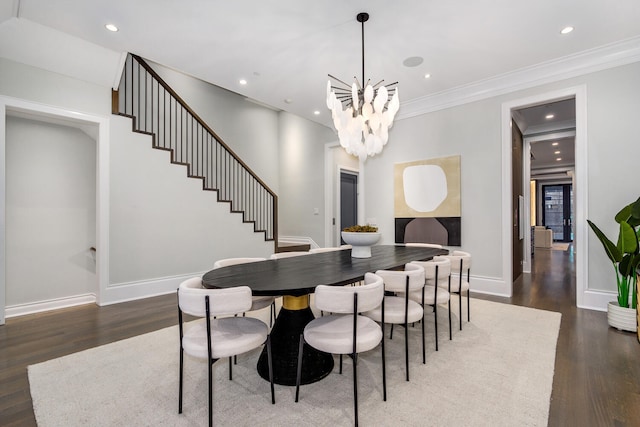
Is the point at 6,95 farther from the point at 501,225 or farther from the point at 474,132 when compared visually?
the point at 501,225

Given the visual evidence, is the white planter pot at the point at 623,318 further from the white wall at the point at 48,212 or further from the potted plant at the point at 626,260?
the white wall at the point at 48,212

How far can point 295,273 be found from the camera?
6.88ft

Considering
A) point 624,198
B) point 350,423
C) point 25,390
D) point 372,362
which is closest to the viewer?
point 350,423

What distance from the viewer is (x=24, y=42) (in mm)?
3039

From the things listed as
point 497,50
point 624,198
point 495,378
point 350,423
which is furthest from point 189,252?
point 624,198

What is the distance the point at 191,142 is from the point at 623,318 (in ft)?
20.6

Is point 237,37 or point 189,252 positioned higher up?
point 237,37

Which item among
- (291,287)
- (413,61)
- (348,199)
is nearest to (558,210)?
(348,199)

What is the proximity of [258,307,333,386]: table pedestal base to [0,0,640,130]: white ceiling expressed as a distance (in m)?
2.72

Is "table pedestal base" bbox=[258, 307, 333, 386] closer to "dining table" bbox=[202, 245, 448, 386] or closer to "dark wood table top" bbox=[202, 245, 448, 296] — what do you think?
"dining table" bbox=[202, 245, 448, 386]

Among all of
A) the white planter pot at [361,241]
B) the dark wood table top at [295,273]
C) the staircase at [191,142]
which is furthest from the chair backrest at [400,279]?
the staircase at [191,142]

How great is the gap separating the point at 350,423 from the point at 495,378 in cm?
112

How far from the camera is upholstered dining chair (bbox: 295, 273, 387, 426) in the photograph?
157 cm

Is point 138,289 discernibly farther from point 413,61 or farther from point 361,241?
point 413,61
